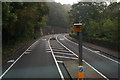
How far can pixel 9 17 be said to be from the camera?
17547 mm

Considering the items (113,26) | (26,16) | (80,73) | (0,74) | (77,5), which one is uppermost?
(77,5)

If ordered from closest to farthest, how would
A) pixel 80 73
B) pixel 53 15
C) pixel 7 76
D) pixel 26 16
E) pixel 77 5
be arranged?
pixel 80 73
pixel 7 76
pixel 26 16
pixel 77 5
pixel 53 15

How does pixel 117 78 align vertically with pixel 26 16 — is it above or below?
below

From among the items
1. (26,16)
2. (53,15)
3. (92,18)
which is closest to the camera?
(26,16)

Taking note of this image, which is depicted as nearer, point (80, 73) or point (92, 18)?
point (80, 73)

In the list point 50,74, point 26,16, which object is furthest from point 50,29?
point 50,74

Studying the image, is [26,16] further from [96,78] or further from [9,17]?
[96,78]

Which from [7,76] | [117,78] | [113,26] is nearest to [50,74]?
[7,76]

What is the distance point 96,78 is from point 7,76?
5704 mm

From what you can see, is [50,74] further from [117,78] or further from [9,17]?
[9,17]

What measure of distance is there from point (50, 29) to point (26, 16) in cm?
7172

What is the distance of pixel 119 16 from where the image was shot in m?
18.0

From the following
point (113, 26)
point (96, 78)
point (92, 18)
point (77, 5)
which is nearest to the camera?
point (96, 78)

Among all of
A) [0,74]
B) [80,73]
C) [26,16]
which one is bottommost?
[0,74]
